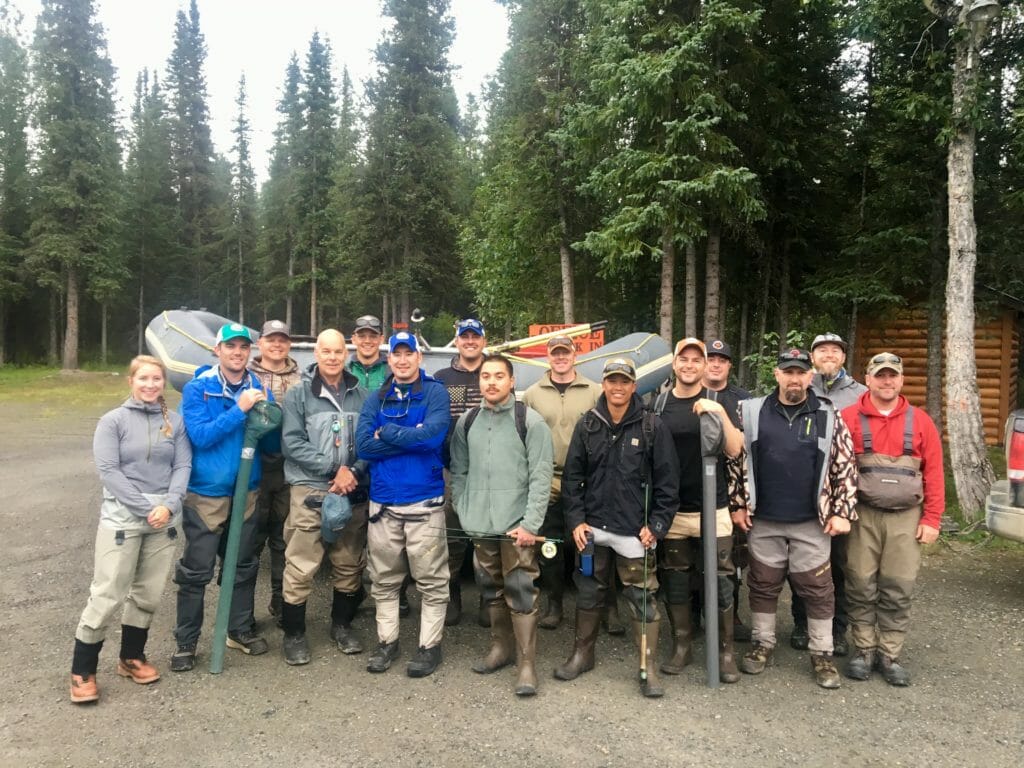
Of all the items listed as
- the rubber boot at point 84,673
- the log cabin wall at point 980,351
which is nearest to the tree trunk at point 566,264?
the log cabin wall at point 980,351

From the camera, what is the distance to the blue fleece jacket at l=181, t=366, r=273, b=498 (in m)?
3.98

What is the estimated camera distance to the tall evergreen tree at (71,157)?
88.8ft

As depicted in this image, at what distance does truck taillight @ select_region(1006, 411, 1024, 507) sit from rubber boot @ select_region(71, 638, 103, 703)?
587 cm

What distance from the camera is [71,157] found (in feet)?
89.2

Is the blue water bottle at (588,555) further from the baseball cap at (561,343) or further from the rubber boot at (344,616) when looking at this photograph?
the rubber boot at (344,616)

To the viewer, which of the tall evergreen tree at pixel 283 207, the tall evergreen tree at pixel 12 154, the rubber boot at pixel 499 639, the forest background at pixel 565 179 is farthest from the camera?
the tall evergreen tree at pixel 283 207

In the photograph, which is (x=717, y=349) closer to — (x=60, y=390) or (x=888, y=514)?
(x=888, y=514)

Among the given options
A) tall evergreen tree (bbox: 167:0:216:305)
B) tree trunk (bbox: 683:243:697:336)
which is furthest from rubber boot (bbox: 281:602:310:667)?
tall evergreen tree (bbox: 167:0:216:305)

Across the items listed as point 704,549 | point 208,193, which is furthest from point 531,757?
point 208,193

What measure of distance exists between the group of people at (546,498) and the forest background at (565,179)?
14.8 ft

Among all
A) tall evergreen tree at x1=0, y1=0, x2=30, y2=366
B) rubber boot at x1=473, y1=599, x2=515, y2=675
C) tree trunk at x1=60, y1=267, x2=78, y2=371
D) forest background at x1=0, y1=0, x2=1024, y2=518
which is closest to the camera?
rubber boot at x1=473, y1=599, x2=515, y2=675

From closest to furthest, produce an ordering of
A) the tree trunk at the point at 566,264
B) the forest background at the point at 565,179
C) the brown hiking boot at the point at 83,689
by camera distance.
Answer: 1. the brown hiking boot at the point at 83,689
2. the forest background at the point at 565,179
3. the tree trunk at the point at 566,264

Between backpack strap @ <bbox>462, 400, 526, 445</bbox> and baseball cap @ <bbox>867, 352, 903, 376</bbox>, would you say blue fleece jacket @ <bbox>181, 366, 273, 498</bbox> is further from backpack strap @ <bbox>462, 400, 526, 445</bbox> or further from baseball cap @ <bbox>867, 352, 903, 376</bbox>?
baseball cap @ <bbox>867, 352, 903, 376</bbox>

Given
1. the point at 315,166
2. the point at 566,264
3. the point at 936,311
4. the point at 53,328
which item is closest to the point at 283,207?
the point at 315,166
